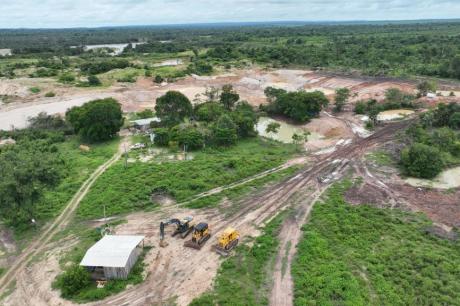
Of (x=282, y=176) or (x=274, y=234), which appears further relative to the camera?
(x=282, y=176)

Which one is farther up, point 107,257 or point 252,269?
point 107,257

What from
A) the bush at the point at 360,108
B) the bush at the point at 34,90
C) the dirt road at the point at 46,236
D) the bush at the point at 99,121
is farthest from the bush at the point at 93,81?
the bush at the point at 360,108

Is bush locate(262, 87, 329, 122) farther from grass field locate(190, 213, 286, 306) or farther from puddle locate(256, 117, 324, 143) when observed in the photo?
grass field locate(190, 213, 286, 306)

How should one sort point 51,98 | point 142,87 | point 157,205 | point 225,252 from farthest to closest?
point 142,87 → point 51,98 → point 157,205 → point 225,252

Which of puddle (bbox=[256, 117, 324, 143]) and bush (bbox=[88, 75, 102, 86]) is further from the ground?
bush (bbox=[88, 75, 102, 86])

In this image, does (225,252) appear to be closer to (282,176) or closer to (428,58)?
(282,176)

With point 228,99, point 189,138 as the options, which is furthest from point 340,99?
point 189,138

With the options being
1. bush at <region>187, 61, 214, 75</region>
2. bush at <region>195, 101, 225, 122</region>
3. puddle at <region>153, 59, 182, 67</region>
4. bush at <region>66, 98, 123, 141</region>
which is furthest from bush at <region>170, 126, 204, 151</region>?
puddle at <region>153, 59, 182, 67</region>

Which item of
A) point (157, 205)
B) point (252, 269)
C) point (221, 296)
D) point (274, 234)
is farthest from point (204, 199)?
point (221, 296)
